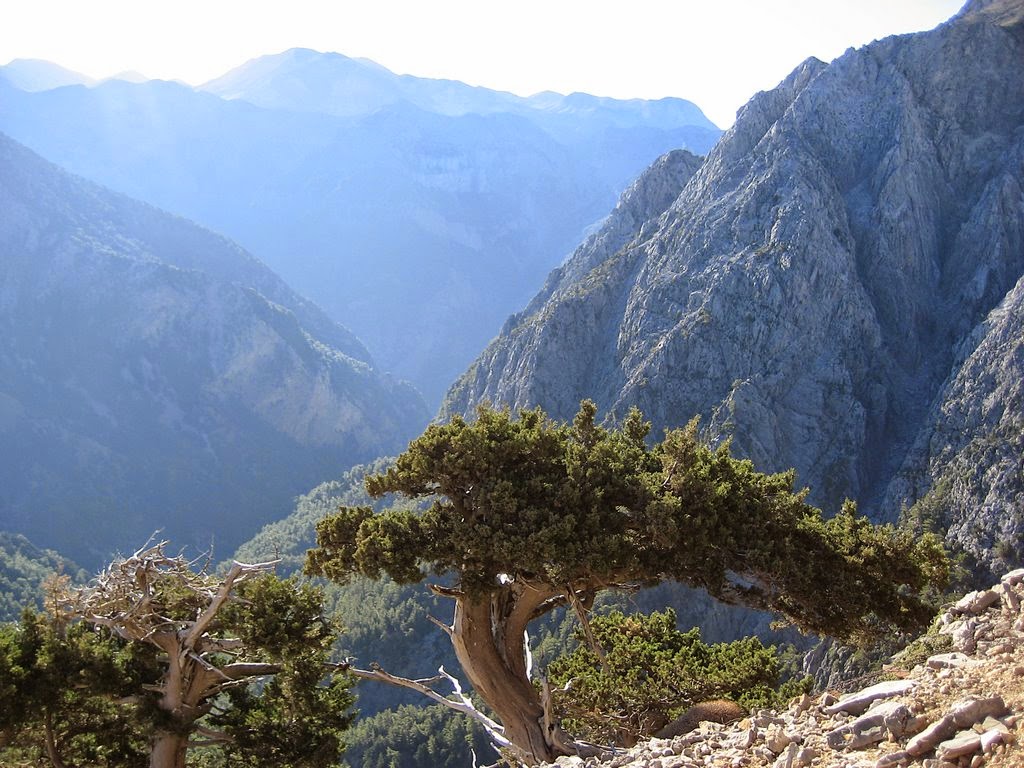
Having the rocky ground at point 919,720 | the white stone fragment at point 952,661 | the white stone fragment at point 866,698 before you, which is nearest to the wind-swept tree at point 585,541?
the rocky ground at point 919,720

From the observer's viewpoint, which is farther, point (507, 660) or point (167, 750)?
point (507, 660)

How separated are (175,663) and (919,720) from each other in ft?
46.7

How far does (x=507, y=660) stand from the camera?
61.7ft

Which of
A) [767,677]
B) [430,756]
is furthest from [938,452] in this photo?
[767,677]

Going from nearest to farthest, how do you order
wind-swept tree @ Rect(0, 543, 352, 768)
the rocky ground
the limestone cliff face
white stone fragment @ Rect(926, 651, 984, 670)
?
1. the rocky ground
2. white stone fragment @ Rect(926, 651, 984, 670)
3. wind-swept tree @ Rect(0, 543, 352, 768)
4. the limestone cliff face

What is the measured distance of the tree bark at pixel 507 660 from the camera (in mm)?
17531

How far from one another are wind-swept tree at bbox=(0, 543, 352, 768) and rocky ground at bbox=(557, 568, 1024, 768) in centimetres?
668

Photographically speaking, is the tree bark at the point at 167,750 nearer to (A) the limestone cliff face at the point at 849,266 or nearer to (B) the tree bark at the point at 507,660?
(B) the tree bark at the point at 507,660

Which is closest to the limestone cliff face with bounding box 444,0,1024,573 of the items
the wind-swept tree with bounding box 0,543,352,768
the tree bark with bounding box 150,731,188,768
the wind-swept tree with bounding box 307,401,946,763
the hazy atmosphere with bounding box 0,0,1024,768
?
the hazy atmosphere with bounding box 0,0,1024,768

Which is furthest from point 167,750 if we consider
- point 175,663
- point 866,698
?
point 866,698

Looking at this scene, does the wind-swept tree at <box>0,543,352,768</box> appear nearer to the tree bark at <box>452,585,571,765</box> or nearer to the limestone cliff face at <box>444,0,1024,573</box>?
the tree bark at <box>452,585,571,765</box>

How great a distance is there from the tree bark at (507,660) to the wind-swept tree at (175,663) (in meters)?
3.01

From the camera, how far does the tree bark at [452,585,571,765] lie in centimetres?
1753

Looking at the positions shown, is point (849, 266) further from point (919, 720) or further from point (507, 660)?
point (919, 720)
